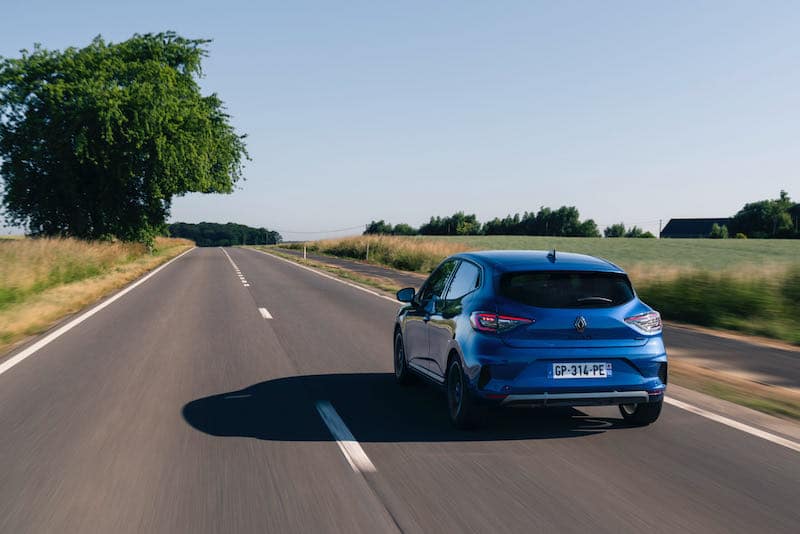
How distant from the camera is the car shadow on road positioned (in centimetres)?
602

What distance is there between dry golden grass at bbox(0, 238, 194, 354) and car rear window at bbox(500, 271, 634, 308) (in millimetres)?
7711

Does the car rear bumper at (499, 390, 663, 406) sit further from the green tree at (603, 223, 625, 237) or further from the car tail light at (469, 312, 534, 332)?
the green tree at (603, 223, 625, 237)

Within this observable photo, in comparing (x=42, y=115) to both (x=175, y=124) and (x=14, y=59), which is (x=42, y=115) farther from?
(x=175, y=124)

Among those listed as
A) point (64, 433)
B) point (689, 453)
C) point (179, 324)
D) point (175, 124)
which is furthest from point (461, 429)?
point (175, 124)

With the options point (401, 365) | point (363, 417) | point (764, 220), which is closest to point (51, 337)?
point (401, 365)

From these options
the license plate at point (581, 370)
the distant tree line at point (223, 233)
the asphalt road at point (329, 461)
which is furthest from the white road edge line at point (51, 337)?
the distant tree line at point (223, 233)

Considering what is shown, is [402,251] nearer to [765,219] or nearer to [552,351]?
[552,351]

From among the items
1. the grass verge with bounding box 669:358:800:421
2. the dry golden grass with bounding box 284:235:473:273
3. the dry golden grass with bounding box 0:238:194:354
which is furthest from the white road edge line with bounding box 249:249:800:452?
the dry golden grass with bounding box 284:235:473:273

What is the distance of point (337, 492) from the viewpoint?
178 inches

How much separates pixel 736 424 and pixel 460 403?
2.47 m

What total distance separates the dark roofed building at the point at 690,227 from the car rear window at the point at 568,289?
15676 cm

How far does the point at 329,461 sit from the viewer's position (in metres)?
5.18

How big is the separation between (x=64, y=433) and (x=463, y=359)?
321 cm

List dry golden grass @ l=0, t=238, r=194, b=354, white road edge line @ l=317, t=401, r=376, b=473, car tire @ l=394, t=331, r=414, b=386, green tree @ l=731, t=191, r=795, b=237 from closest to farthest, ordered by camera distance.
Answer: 1. white road edge line @ l=317, t=401, r=376, b=473
2. car tire @ l=394, t=331, r=414, b=386
3. dry golden grass @ l=0, t=238, r=194, b=354
4. green tree @ l=731, t=191, r=795, b=237
